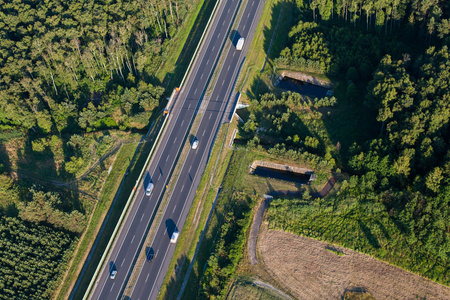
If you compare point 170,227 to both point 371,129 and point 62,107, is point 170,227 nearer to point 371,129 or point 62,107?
point 62,107

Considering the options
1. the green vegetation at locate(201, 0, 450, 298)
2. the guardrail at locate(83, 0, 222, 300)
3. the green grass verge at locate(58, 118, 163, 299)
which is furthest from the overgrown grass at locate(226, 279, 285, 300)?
the green grass verge at locate(58, 118, 163, 299)

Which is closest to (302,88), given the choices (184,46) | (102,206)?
(184,46)

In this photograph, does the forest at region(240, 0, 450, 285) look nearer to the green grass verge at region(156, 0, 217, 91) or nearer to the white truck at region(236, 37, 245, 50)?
the white truck at region(236, 37, 245, 50)

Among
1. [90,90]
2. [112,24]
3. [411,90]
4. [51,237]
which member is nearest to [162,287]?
[51,237]

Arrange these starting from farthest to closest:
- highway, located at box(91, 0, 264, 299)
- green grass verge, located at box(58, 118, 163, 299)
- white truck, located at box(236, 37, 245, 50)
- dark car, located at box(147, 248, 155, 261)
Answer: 1. white truck, located at box(236, 37, 245, 50)
2. green grass verge, located at box(58, 118, 163, 299)
3. dark car, located at box(147, 248, 155, 261)
4. highway, located at box(91, 0, 264, 299)

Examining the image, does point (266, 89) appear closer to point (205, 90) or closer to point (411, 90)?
point (205, 90)

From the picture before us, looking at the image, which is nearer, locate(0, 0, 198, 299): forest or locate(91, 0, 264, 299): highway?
locate(91, 0, 264, 299): highway
